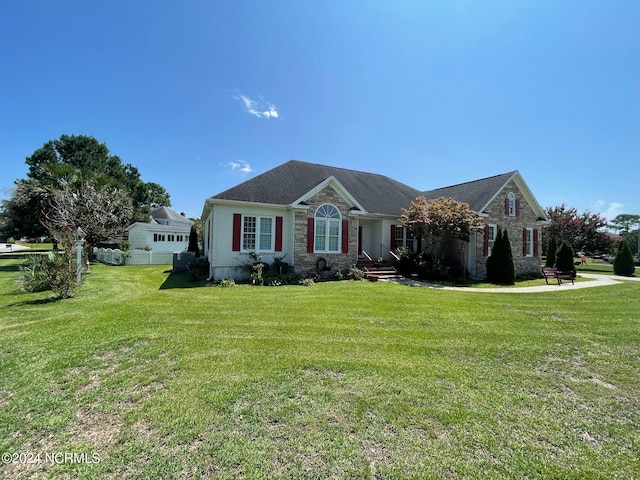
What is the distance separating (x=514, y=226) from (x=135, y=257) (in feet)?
92.5

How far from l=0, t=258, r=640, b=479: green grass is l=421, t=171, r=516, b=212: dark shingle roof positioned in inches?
432

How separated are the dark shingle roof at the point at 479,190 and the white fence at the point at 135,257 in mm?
23224

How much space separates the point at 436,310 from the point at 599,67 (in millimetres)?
13264

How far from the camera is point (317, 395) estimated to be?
11.9 feet

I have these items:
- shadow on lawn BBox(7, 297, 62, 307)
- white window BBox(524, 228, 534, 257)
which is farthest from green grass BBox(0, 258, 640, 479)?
white window BBox(524, 228, 534, 257)

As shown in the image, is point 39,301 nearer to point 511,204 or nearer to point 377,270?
point 377,270

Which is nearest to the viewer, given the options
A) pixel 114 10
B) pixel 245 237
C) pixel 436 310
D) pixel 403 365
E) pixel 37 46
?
pixel 403 365

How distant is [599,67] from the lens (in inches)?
477

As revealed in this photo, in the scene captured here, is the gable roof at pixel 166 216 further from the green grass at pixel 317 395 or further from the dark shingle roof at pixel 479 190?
the green grass at pixel 317 395

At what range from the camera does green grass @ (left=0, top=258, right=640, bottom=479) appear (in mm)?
2568

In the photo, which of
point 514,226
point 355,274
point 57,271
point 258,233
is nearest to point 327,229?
point 355,274

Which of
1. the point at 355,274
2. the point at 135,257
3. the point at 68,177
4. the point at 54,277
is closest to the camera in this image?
the point at 54,277

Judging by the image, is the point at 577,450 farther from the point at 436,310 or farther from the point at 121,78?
the point at 121,78

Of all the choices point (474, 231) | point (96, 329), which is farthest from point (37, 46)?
point (474, 231)
